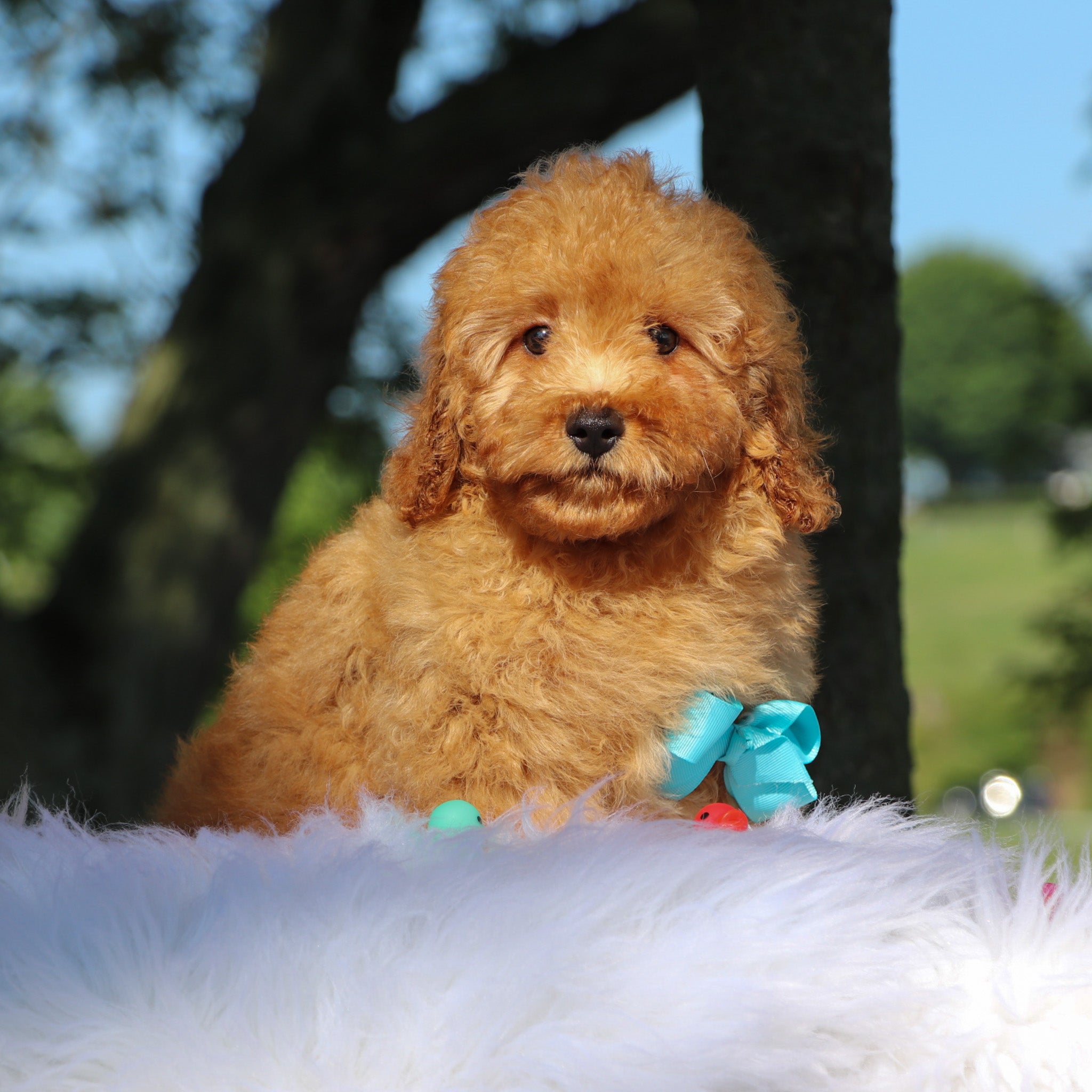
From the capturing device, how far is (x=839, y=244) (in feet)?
8.47

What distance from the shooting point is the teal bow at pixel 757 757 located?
5.91ft

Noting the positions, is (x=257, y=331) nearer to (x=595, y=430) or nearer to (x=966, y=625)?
(x=595, y=430)

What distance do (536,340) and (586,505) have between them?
29 centimetres

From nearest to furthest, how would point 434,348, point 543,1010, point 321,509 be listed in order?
1. point 543,1010
2. point 434,348
3. point 321,509

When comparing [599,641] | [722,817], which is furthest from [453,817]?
[722,817]

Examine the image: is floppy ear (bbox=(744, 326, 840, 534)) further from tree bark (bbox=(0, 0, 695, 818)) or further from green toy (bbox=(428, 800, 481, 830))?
tree bark (bbox=(0, 0, 695, 818))

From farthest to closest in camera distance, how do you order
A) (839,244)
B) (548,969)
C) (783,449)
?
(839,244) < (783,449) < (548,969)

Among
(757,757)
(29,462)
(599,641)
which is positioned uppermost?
(599,641)

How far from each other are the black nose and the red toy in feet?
2.07

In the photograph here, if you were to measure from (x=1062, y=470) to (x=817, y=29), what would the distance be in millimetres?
4802

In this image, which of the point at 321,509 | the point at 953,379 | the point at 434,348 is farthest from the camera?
the point at 953,379

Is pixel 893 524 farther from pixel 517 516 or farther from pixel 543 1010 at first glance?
pixel 543 1010

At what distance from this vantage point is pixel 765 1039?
4.31 feet

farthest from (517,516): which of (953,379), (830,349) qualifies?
(953,379)
